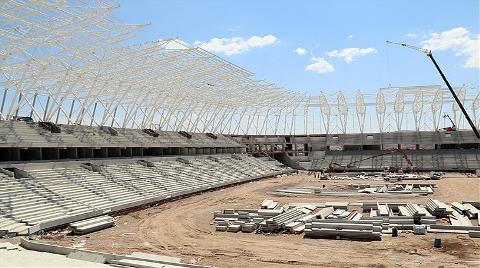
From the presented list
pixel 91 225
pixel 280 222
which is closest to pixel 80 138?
pixel 91 225

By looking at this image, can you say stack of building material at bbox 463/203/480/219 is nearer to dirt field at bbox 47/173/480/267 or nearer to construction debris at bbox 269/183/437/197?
dirt field at bbox 47/173/480/267

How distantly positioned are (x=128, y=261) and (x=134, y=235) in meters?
7.17

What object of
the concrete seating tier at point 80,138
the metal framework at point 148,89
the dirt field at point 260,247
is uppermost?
the metal framework at point 148,89

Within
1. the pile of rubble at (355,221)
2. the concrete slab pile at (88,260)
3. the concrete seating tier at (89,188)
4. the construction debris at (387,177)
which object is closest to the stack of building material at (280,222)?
the pile of rubble at (355,221)

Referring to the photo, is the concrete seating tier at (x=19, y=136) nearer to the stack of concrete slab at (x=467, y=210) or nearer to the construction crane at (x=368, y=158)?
the stack of concrete slab at (x=467, y=210)

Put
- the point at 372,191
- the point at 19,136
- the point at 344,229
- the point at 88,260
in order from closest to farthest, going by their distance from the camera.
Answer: the point at 88,260 < the point at 344,229 < the point at 19,136 < the point at 372,191

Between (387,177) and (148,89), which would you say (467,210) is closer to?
(387,177)

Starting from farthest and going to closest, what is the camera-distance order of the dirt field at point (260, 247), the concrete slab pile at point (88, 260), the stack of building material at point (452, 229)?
the stack of building material at point (452, 229)
the dirt field at point (260, 247)
the concrete slab pile at point (88, 260)

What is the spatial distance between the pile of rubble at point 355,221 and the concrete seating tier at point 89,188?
7.99m

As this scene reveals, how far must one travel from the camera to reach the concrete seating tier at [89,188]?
22.3 m

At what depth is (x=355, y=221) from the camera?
19281 millimetres

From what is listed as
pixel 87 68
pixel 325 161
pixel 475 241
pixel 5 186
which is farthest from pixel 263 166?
pixel 475 241

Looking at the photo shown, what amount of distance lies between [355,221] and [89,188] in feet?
59.7

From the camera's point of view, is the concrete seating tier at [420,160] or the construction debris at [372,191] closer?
the construction debris at [372,191]
